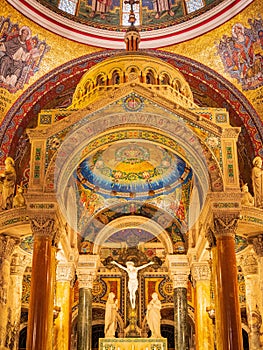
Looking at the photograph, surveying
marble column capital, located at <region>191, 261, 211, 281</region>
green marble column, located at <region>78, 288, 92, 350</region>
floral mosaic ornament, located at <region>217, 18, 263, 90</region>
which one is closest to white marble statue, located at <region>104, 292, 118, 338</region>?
green marble column, located at <region>78, 288, 92, 350</region>

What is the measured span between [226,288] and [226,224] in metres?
1.69

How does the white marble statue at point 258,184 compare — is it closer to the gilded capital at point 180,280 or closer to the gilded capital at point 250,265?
the gilded capital at point 250,265

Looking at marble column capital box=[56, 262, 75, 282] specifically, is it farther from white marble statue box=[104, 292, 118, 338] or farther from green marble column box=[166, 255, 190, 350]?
green marble column box=[166, 255, 190, 350]

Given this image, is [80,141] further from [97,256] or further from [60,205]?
[97,256]

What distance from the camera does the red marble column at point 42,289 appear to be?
14.0 m

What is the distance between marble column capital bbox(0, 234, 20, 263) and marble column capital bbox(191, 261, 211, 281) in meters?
5.94

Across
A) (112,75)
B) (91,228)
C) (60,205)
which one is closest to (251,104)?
(112,75)

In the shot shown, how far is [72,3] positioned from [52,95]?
4511 mm

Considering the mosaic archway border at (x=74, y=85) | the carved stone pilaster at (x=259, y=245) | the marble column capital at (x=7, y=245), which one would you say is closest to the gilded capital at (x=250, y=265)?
the carved stone pilaster at (x=259, y=245)

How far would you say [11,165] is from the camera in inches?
679

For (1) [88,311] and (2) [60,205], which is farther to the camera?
(1) [88,311]

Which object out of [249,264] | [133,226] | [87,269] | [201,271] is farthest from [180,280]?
[87,269]

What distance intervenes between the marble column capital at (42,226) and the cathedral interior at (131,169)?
0.10ft

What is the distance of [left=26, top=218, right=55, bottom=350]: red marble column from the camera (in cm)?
1397
